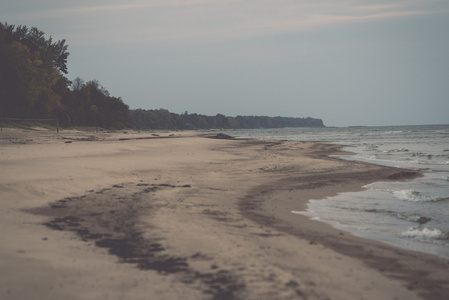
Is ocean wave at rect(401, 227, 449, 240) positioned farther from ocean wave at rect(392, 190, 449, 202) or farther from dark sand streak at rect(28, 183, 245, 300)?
dark sand streak at rect(28, 183, 245, 300)

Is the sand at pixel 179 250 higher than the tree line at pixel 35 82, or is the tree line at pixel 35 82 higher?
the tree line at pixel 35 82

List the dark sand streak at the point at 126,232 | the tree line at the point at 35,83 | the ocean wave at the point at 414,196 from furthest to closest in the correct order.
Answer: the tree line at the point at 35,83 < the ocean wave at the point at 414,196 < the dark sand streak at the point at 126,232

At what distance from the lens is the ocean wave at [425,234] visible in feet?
25.1

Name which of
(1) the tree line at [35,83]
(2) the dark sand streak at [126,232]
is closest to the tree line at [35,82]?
(1) the tree line at [35,83]

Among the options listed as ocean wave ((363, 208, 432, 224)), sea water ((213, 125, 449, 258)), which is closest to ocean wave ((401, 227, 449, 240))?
sea water ((213, 125, 449, 258))

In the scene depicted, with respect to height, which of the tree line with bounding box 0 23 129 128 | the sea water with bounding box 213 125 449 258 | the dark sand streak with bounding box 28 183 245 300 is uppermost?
the tree line with bounding box 0 23 129 128

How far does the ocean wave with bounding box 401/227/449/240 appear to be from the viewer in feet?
25.1

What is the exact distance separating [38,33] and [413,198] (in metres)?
70.8

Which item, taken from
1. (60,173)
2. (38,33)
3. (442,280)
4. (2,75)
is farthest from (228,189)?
(38,33)

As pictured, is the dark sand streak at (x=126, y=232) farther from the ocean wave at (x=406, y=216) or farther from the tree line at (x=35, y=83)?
the tree line at (x=35, y=83)

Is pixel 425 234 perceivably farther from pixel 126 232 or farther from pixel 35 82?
pixel 35 82

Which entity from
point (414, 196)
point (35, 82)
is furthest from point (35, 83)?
point (414, 196)

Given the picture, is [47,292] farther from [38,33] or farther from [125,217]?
[38,33]

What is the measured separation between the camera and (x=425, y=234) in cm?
784
